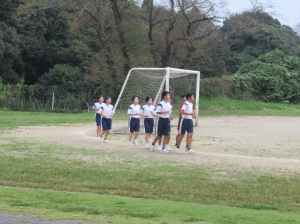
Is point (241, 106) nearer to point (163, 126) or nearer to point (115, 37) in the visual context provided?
point (115, 37)

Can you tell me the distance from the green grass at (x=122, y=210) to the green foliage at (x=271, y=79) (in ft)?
129

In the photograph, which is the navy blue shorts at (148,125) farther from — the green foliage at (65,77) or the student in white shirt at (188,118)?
the green foliage at (65,77)

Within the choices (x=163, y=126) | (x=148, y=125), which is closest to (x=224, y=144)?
(x=148, y=125)

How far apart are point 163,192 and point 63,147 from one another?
7.01 m

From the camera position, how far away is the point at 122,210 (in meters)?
8.01

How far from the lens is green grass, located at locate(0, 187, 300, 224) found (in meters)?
7.45

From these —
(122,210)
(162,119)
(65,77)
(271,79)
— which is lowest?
(122,210)

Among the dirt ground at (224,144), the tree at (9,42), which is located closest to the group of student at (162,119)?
the dirt ground at (224,144)

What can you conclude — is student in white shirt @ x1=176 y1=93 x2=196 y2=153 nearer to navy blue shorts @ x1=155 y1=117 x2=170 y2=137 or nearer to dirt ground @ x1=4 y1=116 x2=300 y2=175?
dirt ground @ x1=4 y1=116 x2=300 y2=175

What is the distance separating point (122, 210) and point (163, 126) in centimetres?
872

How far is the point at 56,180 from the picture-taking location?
37.2 ft

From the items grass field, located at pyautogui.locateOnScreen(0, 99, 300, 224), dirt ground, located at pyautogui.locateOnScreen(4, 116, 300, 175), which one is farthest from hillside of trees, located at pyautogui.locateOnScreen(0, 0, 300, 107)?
grass field, located at pyautogui.locateOnScreen(0, 99, 300, 224)

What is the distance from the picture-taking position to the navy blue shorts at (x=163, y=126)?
54.6 ft

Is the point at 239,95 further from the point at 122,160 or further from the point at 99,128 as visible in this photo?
the point at 122,160
